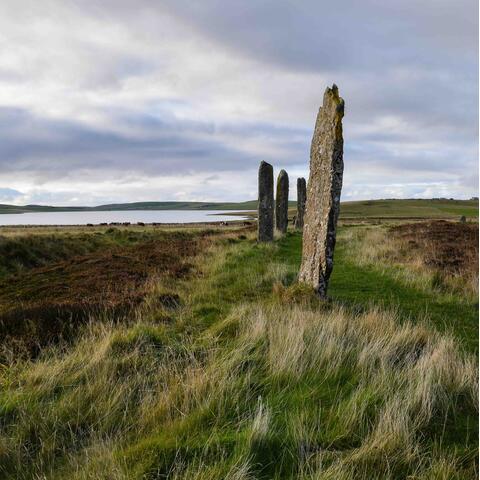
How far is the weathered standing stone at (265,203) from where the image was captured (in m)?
22.6

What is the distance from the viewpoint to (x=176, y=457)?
11.3 feet

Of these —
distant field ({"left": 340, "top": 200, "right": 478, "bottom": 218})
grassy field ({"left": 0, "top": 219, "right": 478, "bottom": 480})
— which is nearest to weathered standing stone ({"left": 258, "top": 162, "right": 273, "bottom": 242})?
grassy field ({"left": 0, "top": 219, "right": 478, "bottom": 480})

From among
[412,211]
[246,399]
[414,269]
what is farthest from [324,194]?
[412,211]

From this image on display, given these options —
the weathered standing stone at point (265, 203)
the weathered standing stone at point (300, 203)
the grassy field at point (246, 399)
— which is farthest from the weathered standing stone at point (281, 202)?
the grassy field at point (246, 399)

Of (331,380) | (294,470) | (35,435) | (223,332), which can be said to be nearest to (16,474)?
(35,435)

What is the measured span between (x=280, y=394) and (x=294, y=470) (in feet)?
3.89

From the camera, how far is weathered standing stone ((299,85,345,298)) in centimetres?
952

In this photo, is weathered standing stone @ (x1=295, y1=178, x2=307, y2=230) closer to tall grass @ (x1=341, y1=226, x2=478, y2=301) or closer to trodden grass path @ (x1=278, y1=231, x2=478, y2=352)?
tall grass @ (x1=341, y1=226, x2=478, y2=301)

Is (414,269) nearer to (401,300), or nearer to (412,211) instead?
(401,300)

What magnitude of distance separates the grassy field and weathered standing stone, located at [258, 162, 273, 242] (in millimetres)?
14103

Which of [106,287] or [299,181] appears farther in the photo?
[299,181]

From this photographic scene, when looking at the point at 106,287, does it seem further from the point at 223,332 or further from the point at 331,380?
the point at 331,380

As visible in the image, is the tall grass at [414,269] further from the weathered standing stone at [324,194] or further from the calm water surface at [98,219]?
the calm water surface at [98,219]

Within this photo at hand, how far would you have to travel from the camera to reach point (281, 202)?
98.0ft
